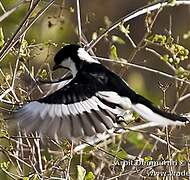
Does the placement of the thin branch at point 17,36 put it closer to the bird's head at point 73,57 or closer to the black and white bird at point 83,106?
the black and white bird at point 83,106

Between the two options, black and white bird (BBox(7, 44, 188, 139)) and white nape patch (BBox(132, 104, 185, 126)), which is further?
white nape patch (BBox(132, 104, 185, 126))

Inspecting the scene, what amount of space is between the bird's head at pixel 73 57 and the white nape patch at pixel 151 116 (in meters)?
0.22

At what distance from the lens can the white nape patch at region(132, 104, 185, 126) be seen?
202cm

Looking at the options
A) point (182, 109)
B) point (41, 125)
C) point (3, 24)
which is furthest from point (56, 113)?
point (182, 109)

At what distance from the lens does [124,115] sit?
82.6 inches

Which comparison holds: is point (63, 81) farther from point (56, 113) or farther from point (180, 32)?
point (180, 32)

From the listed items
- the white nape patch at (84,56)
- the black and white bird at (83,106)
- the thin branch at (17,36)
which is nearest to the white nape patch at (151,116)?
the black and white bird at (83,106)

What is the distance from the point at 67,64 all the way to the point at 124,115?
0.28 meters

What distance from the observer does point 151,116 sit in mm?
2049

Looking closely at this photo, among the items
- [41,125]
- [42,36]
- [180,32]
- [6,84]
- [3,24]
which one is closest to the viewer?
[41,125]

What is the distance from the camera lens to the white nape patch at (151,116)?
2.02 m

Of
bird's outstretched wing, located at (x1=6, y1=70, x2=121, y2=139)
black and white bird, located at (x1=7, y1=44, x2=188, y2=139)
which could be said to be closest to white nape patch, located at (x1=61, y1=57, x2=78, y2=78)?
black and white bird, located at (x1=7, y1=44, x2=188, y2=139)

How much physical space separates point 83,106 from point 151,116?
206mm

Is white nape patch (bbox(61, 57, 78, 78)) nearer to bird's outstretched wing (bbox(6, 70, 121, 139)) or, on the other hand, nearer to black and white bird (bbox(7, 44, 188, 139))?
black and white bird (bbox(7, 44, 188, 139))
